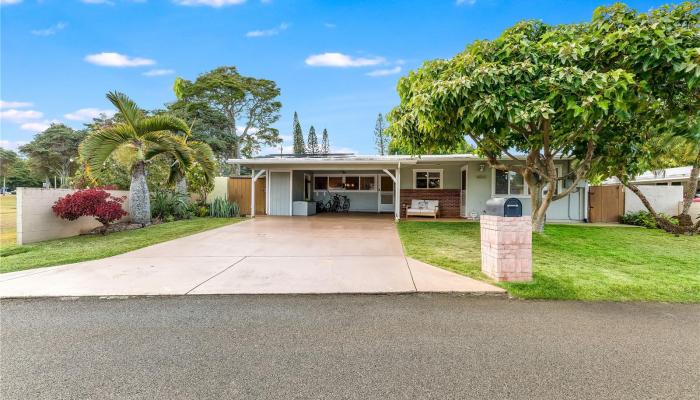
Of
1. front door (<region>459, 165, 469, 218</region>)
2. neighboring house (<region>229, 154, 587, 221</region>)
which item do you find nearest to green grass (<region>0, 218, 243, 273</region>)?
neighboring house (<region>229, 154, 587, 221</region>)

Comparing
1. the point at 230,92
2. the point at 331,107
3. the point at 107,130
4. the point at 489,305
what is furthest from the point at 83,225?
the point at 230,92

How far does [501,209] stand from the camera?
14.8 ft

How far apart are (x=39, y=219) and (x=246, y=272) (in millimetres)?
6614

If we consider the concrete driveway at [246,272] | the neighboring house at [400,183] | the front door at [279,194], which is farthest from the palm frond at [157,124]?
the front door at [279,194]

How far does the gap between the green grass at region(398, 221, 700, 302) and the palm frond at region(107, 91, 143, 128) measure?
8.65m

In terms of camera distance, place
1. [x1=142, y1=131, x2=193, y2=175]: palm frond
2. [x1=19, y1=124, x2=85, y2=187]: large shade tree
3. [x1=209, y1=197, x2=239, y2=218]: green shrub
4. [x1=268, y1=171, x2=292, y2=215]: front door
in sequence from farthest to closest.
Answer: [x1=19, y1=124, x2=85, y2=187]: large shade tree → [x1=268, y1=171, x2=292, y2=215]: front door → [x1=209, y1=197, x2=239, y2=218]: green shrub → [x1=142, y1=131, x2=193, y2=175]: palm frond

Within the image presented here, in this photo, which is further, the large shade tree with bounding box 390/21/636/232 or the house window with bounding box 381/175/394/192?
the house window with bounding box 381/175/394/192

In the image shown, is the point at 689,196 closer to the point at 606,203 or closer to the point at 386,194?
the point at 606,203

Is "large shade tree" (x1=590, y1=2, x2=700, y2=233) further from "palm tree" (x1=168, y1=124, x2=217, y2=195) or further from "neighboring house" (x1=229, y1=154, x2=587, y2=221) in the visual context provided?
"palm tree" (x1=168, y1=124, x2=217, y2=195)

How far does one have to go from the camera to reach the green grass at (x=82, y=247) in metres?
5.63

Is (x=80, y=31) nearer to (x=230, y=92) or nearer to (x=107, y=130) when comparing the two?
(x=107, y=130)

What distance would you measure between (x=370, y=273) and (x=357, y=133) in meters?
40.4

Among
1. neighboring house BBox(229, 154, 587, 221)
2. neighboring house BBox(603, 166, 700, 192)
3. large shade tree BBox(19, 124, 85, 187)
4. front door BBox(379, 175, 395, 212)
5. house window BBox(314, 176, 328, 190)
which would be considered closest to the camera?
neighboring house BBox(229, 154, 587, 221)

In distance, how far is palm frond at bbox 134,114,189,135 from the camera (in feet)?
31.0
